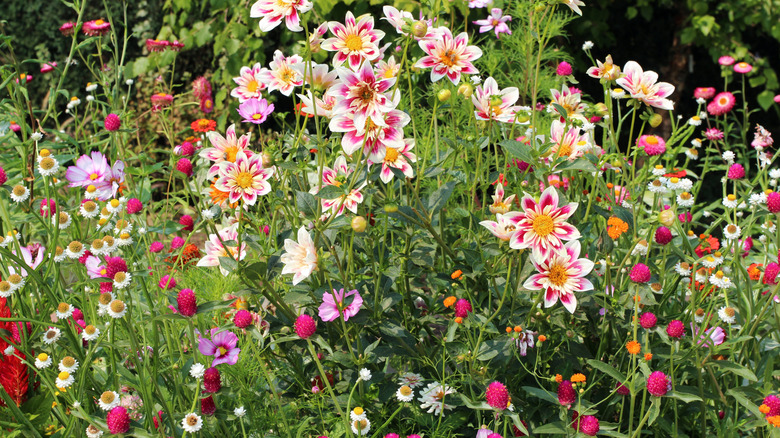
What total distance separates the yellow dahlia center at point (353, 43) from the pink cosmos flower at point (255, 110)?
0.97 feet

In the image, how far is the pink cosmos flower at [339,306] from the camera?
4.28ft

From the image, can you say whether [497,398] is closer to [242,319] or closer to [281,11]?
[242,319]

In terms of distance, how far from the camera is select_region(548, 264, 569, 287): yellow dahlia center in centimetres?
128

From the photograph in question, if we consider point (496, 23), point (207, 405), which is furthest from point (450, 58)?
point (496, 23)

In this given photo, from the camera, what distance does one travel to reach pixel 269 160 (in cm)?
131

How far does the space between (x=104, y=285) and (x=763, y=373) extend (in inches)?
57.7

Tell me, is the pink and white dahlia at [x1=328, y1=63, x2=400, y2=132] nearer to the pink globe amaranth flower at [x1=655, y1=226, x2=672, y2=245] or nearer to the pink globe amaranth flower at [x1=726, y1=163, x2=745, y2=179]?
the pink globe amaranth flower at [x1=655, y1=226, x2=672, y2=245]

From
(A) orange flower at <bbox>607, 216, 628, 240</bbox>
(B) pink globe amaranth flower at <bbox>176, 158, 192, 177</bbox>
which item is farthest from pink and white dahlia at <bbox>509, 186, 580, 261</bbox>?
(B) pink globe amaranth flower at <bbox>176, 158, 192, 177</bbox>

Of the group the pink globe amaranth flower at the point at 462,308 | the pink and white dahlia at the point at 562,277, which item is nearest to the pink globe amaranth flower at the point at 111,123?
the pink globe amaranth flower at the point at 462,308

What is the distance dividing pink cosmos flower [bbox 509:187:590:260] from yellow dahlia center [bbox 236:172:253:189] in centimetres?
50

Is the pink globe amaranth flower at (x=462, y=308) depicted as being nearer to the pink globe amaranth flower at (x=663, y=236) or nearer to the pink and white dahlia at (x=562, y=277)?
the pink and white dahlia at (x=562, y=277)

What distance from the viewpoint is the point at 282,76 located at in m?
1.50

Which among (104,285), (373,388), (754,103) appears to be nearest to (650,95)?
(373,388)

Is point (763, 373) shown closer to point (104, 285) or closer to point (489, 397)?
point (489, 397)
